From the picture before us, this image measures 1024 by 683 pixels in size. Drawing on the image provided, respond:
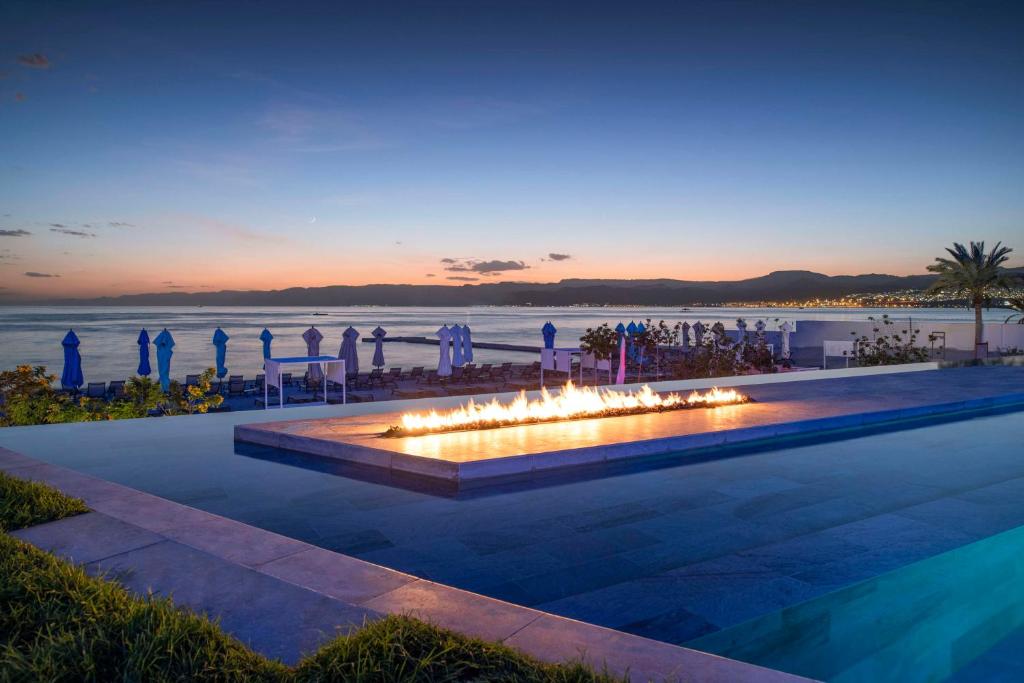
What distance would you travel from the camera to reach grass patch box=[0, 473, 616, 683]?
1833mm

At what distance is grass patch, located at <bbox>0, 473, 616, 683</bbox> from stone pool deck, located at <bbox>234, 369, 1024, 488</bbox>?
306cm

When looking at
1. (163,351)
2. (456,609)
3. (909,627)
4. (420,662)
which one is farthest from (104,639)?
(163,351)

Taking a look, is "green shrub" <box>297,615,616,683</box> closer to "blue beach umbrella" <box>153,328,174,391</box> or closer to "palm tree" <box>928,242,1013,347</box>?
"blue beach umbrella" <box>153,328,174,391</box>

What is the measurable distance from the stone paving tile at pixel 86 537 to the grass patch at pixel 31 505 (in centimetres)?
7

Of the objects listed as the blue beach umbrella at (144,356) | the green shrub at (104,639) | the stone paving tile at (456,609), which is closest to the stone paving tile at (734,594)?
the stone paving tile at (456,609)

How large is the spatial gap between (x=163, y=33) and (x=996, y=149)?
2623 cm

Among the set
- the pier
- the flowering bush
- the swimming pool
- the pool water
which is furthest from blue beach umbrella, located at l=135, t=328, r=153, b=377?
the flowering bush

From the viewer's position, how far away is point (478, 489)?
5051 millimetres

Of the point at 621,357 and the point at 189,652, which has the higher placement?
the point at 189,652

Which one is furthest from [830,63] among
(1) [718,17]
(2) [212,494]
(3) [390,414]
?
(2) [212,494]

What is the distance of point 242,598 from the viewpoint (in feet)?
8.06

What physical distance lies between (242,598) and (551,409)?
222 inches

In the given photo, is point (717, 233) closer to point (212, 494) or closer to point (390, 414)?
point (390, 414)

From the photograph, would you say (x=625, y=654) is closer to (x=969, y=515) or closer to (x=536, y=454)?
(x=536, y=454)
